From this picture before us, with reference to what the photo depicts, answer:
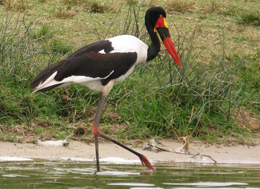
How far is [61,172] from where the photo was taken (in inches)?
194

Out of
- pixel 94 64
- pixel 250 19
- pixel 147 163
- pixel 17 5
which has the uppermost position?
pixel 94 64

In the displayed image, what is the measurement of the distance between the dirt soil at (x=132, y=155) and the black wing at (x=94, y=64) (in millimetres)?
629

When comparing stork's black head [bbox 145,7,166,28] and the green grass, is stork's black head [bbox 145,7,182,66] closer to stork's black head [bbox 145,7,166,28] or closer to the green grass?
stork's black head [bbox 145,7,166,28]

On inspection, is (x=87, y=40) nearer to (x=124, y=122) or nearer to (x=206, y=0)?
(x=124, y=122)

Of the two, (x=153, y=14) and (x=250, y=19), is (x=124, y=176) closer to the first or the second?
(x=153, y=14)

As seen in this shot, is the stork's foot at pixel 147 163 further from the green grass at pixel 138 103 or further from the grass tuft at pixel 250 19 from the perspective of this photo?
the grass tuft at pixel 250 19

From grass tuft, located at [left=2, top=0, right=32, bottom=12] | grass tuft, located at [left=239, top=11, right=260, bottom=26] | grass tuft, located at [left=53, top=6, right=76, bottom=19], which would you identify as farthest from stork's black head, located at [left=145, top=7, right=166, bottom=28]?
grass tuft, located at [left=239, top=11, right=260, bottom=26]

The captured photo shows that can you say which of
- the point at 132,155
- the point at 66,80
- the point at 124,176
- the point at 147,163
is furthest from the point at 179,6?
the point at 124,176

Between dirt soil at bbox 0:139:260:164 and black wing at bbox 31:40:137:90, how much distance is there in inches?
24.8

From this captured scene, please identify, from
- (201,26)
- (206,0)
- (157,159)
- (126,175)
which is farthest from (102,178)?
(206,0)

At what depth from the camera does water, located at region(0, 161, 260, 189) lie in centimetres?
450

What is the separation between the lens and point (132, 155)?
19.7ft

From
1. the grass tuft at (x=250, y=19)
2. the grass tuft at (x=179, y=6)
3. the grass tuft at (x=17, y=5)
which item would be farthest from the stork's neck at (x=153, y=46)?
the grass tuft at (x=179, y=6)

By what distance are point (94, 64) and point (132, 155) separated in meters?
0.94
